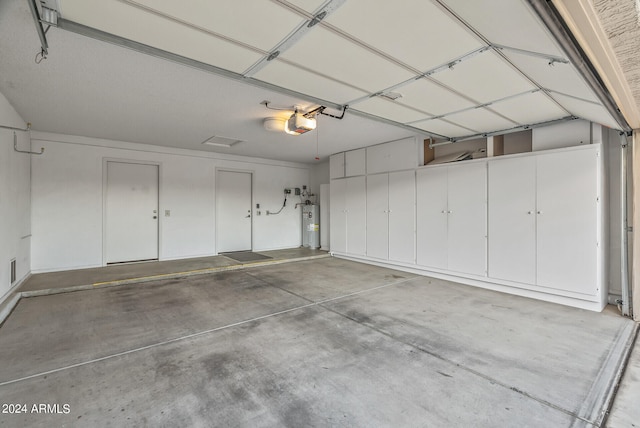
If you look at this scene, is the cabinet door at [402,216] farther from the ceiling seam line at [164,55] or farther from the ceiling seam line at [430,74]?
the ceiling seam line at [164,55]

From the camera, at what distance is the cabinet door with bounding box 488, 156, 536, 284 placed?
12.8 ft

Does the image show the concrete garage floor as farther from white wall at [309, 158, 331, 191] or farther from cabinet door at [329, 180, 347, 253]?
white wall at [309, 158, 331, 191]

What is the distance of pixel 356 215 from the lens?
645cm

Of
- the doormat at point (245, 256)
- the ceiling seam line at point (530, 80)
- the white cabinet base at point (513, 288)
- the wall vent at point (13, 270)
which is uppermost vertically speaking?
the ceiling seam line at point (530, 80)

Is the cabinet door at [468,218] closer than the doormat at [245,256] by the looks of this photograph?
Yes

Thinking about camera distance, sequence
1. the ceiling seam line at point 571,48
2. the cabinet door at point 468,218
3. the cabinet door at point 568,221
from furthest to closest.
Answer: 1. the cabinet door at point 468,218
2. the cabinet door at point 568,221
3. the ceiling seam line at point 571,48

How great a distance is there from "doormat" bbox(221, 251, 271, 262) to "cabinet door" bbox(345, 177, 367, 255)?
6.73 feet

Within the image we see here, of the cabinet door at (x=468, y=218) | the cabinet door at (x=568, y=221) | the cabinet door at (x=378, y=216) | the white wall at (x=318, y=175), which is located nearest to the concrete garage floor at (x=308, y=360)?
the cabinet door at (x=568, y=221)

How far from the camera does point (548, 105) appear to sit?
3211 mm

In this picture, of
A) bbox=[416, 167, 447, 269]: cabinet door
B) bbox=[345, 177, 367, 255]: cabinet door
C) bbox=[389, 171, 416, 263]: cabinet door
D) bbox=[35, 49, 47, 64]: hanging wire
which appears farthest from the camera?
bbox=[345, 177, 367, 255]: cabinet door

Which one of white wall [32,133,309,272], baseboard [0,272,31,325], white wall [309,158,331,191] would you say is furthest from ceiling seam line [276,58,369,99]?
white wall [309,158,331,191]

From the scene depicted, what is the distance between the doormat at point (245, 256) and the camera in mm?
6430

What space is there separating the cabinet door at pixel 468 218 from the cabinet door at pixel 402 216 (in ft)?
2.35

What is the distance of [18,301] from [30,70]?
114 inches
